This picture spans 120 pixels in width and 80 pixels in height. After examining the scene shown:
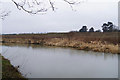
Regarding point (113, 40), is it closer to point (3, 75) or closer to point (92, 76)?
point (92, 76)

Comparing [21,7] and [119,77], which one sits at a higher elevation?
[21,7]

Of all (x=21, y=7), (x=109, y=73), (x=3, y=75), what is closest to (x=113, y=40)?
(x=109, y=73)

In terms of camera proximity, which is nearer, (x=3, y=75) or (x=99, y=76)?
(x=3, y=75)

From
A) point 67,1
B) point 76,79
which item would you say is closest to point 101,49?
point 76,79

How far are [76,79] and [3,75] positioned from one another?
7.49ft

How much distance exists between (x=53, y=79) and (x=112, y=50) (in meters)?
7.53

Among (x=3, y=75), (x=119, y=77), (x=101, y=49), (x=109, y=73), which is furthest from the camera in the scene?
(x=101, y=49)

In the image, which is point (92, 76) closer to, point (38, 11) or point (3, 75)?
point (3, 75)

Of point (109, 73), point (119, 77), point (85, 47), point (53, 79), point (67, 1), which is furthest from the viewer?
point (85, 47)

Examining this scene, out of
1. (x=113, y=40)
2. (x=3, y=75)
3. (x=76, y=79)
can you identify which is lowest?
(x=76, y=79)

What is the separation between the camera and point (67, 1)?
2738mm

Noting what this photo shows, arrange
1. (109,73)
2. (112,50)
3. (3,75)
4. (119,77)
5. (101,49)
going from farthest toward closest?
(101,49) → (112,50) → (109,73) → (119,77) → (3,75)

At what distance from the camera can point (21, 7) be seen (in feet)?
9.16

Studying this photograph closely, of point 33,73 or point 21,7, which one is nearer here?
point 21,7
